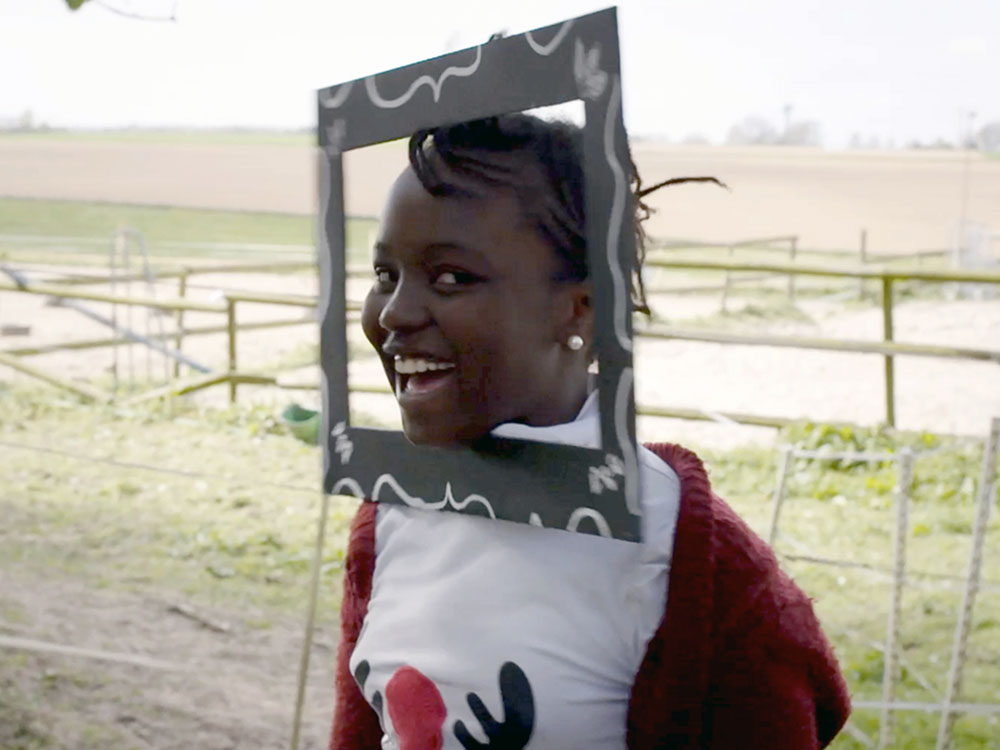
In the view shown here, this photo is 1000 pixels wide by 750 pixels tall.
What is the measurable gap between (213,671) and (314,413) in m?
2.63

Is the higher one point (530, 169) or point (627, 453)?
point (530, 169)

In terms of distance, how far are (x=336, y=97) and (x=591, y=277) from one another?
0.31 metres

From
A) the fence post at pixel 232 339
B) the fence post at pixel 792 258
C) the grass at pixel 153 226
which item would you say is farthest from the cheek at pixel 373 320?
the grass at pixel 153 226

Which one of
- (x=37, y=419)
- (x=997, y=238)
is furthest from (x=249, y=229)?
(x=37, y=419)

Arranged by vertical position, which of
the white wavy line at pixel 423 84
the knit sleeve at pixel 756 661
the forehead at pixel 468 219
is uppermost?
the white wavy line at pixel 423 84

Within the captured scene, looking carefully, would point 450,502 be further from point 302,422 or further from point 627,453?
point 302,422

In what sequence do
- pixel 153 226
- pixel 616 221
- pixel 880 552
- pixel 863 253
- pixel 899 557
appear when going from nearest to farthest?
1. pixel 616 221
2. pixel 899 557
3. pixel 880 552
4. pixel 863 253
5. pixel 153 226

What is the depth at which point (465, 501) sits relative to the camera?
892 millimetres

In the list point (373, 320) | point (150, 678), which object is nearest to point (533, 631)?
point (373, 320)

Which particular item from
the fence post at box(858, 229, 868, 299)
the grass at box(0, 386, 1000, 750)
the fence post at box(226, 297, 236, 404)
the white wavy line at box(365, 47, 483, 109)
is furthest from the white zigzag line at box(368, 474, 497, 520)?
the fence post at box(858, 229, 868, 299)

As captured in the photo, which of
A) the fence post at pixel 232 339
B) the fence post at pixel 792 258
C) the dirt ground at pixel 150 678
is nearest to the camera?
the dirt ground at pixel 150 678

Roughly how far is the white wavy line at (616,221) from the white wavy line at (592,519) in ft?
0.38

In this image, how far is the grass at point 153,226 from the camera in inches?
650

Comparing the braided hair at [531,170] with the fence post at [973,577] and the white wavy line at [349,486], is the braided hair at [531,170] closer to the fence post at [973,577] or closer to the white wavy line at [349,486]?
the white wavy line at [349,486]
